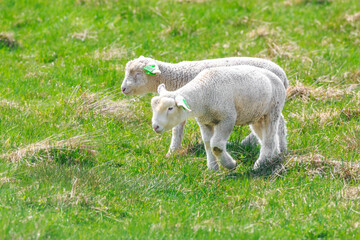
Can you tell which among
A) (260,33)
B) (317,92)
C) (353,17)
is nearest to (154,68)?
(317,92)

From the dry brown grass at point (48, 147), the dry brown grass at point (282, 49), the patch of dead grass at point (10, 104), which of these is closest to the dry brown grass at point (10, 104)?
the patch of dead grass at point (10, 104)

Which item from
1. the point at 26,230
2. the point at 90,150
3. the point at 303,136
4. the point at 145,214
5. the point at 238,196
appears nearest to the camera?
the point at 26,230

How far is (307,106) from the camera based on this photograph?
857 cm

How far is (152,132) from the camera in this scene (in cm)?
784

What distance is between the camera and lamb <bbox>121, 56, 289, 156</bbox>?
7410 millimetres

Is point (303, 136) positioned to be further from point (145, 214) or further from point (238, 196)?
point (145, 214)

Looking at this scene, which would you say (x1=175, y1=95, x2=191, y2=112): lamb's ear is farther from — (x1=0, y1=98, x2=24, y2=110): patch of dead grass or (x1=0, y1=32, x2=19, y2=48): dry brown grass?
(x1=0, y1=32, x2=19, y2=48): dry brown grass

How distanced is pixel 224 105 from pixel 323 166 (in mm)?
1277

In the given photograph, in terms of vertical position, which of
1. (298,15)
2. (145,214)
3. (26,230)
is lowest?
(298,15)

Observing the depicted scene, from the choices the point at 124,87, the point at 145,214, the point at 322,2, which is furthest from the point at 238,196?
the point at 322,2

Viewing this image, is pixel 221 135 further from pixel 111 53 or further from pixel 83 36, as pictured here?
pixel 83 36

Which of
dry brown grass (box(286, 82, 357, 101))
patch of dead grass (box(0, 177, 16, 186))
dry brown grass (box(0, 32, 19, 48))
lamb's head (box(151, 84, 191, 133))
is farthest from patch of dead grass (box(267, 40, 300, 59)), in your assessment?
patch of dead grass (box(0, 177, 16, 186))

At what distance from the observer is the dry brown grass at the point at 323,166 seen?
21.0 ft

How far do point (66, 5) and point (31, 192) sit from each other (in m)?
7.06
